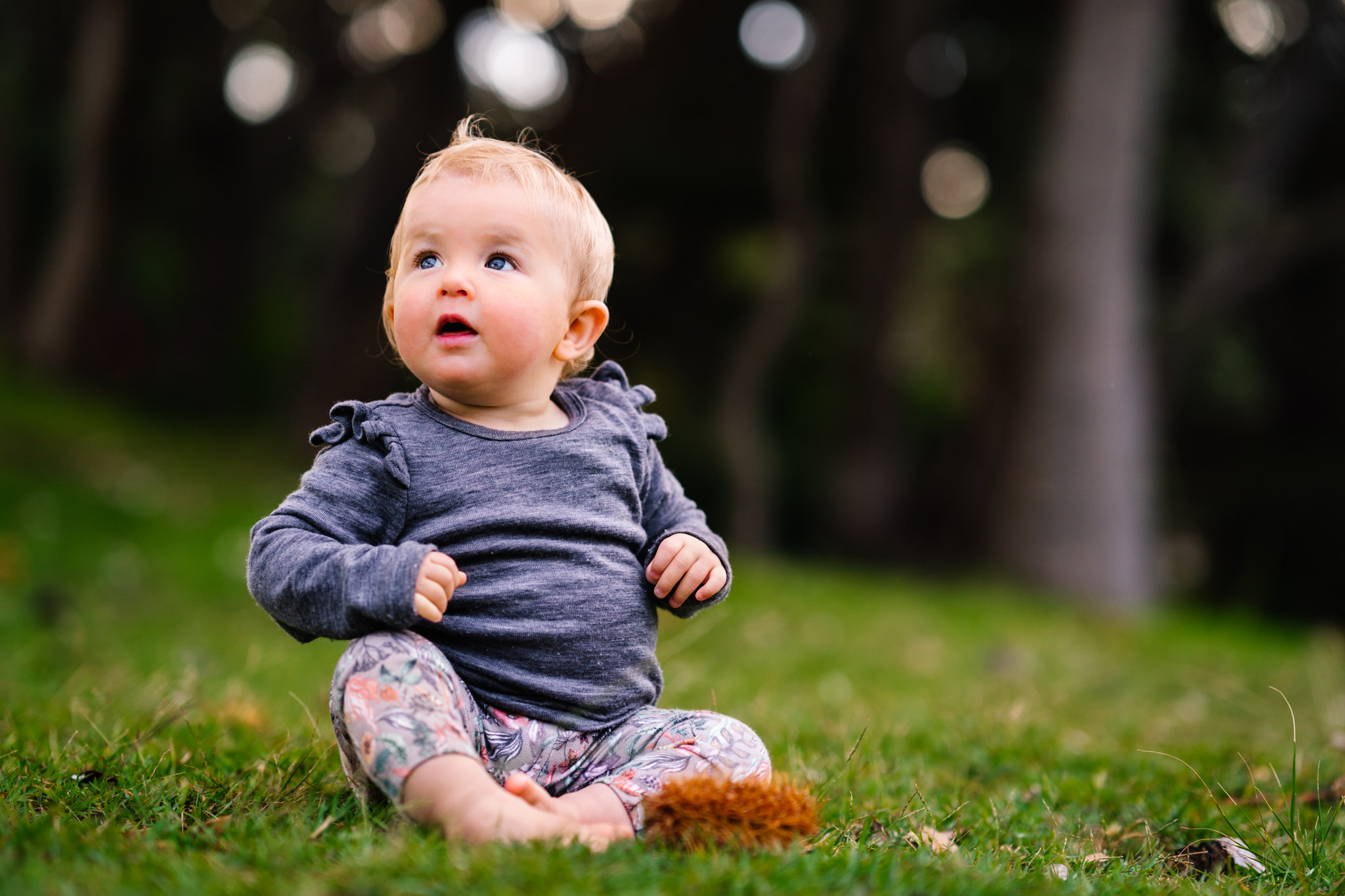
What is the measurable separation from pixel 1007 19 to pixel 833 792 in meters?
12.3

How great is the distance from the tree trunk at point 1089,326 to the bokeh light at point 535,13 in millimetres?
5355

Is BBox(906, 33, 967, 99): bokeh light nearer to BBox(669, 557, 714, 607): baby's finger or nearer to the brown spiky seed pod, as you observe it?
BBox(669, 557, 714, 607): baby's finger

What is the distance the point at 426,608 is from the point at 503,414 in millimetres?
499

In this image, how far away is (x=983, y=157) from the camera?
45.1 ft

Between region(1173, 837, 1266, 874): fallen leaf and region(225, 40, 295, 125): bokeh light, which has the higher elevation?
region(225, 40, 295, 125): bokeh light

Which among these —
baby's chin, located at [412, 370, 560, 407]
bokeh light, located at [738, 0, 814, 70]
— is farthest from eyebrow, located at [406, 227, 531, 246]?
bokeh light, located at [738, 0, 814, 70]

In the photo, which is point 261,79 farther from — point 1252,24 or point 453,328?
point 453,328

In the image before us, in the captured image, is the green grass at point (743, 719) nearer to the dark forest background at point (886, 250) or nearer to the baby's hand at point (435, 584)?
the baby's hand at point (435, 584)

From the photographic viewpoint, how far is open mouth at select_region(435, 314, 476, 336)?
213 centimetres

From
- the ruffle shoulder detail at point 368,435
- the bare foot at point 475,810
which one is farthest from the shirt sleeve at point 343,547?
the bare foot at point 475,810

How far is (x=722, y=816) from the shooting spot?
188 cm

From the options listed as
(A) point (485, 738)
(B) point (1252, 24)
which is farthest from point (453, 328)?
(B) point (1252, 24)

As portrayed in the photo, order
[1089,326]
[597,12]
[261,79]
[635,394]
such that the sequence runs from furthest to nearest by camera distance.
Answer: [261,79], [597,12], [1089,326], [635,394]

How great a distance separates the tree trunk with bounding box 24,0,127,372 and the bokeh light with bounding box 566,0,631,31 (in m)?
4.93
